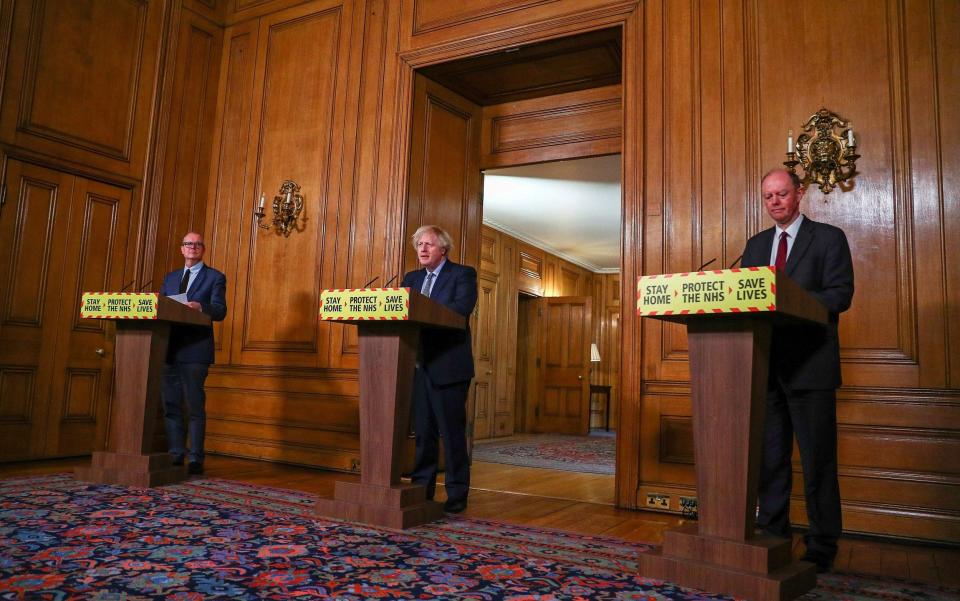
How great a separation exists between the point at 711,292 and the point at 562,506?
6.38 feet

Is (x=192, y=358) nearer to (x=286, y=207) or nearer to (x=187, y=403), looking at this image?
(x=187, y=403)

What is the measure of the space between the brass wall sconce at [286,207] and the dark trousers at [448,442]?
2.29 meters

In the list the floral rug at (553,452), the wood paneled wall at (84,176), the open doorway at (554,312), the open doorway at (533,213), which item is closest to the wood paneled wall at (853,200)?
the open doorway at (533,213)

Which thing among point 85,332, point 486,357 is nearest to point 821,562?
point 85,332

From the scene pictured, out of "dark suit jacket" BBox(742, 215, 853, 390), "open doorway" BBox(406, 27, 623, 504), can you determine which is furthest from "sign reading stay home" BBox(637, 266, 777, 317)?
"open doorway" BBox(406, 27, 623, 504)

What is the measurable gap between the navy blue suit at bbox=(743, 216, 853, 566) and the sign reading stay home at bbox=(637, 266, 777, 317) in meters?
0.45

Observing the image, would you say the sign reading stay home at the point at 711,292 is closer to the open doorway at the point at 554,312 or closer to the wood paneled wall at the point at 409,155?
the wood paneled wall at the point at 409,155

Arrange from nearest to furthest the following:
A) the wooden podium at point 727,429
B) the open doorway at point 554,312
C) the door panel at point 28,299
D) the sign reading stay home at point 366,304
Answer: the wooden podium at point 727,429
the sign reading stay home at point 366,304
the door panel at point 28,299
the open doorway at point 554,312

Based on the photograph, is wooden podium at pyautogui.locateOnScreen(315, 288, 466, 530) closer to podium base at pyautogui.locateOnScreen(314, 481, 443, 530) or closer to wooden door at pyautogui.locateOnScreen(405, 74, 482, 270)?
podium base at pyautogui.locateOnScreen(314, 481, 443, 530)

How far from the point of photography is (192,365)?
399 centimetres

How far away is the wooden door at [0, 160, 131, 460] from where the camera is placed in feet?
14.6

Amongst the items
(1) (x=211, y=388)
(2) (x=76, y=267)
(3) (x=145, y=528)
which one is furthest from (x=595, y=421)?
(3) (x=145, y=528)

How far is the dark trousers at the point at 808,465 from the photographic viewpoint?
7.80 feet

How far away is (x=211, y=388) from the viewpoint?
5363mm
